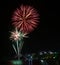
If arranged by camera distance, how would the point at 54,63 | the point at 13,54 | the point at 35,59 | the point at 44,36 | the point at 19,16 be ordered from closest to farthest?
the point at 54,63, the point at 19,16, the point at 35,59, the point at 13,54, the point at 44,36

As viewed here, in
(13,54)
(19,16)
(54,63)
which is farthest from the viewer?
(13,54)

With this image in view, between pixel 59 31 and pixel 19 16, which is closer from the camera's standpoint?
pixel 19 16

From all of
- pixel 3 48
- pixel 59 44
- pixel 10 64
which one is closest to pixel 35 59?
pixel 10 64

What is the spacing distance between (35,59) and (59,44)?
4957 mm

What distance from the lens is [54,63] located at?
535 inches

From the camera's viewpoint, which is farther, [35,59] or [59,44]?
[59,44]

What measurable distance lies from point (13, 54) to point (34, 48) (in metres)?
2.35

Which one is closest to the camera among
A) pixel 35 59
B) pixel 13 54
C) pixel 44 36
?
pixel 35 59

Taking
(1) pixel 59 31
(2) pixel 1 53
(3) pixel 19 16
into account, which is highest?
(3) pixel 19 16

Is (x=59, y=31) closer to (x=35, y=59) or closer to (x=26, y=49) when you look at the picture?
(x=26, y=49)

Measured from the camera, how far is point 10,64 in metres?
15.6

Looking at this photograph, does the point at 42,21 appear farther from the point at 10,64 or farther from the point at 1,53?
the point at 10,64

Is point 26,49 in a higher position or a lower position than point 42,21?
lower

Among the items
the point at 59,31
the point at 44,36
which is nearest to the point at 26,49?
the point at 44,36
